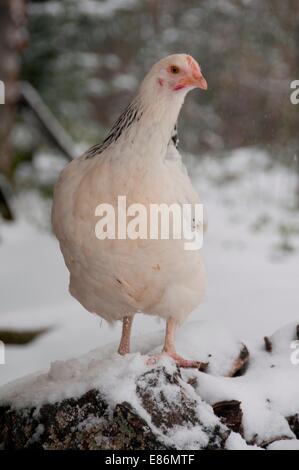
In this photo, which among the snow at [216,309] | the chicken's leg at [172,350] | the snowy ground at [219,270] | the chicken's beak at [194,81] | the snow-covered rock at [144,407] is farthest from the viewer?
the snowy ground at [219,270]

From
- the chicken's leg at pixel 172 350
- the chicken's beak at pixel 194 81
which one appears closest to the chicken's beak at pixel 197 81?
the chicken's beak at pixel 194 81

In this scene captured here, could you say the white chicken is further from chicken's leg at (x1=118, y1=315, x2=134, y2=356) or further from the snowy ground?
the snowy ground

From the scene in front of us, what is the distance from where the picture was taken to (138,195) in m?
1.82

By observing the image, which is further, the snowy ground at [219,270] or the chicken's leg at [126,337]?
the snowy ground at [219,270]

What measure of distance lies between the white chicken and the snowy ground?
1.71 ft

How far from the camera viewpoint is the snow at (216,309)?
6.26ft

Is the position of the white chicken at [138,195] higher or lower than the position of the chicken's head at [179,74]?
lower

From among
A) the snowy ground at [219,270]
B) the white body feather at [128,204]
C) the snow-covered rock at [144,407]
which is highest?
the white body feather at [128,204]

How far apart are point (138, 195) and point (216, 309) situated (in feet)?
6.07

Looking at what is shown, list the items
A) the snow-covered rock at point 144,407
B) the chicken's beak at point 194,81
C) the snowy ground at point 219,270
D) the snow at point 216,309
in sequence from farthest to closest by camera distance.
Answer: the snowy ground at point 219,270, the snow at point 216,309, the chicken's beak at point 194,81, the snow-covered rock at point 144,407

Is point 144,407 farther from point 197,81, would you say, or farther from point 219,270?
point 219,270

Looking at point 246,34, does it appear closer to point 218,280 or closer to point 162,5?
point 162,5

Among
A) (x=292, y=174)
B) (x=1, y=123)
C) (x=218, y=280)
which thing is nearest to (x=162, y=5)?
(x=292, y=174)

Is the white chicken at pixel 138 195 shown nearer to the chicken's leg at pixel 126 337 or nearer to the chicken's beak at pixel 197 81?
the chicken's beak at pixel 197 81
